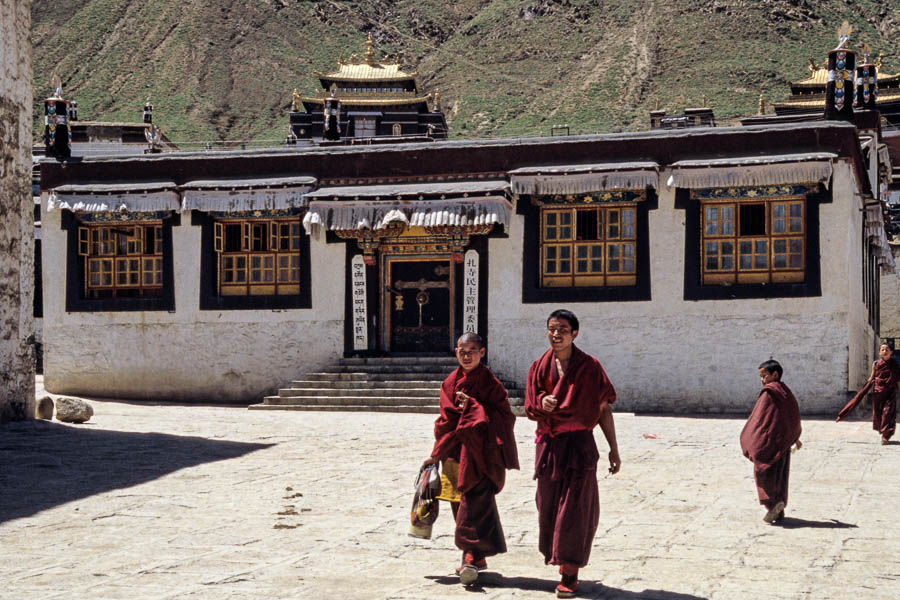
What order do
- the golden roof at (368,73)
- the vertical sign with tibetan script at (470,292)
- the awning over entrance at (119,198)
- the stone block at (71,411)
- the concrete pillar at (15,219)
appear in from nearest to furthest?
1. the concrete pillar at (15,219)
2. the stone block at (71,411)
3. the vertical sign with tibetan script at (470,292)
4. the awning over entrance at (119,198)
5. the golden roof at (368,73)

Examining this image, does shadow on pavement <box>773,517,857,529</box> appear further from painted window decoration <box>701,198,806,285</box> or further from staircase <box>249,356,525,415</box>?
painted window decoration <box>701,198,806,285</box>

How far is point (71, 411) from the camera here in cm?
1299

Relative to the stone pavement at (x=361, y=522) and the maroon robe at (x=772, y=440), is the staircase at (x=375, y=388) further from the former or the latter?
the maroon robe at (x=772, y=440)

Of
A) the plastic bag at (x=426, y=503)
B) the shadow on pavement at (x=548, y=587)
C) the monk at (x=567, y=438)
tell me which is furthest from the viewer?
the plastic bag at (x=426, y=503)

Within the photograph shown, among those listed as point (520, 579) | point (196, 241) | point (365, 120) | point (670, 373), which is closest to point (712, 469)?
point (520, 579)

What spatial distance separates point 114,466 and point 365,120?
38.6 m

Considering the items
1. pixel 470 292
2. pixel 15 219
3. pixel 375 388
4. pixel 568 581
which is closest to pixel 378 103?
pixel 470 292

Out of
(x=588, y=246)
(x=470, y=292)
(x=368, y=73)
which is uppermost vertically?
(x=368, y=73)

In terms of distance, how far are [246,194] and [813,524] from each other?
12419 mm

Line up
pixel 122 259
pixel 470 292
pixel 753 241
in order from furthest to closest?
pixel 122 259, pixel 470 292, pixel 753 241

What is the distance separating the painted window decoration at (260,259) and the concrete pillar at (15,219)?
5977 millimetres

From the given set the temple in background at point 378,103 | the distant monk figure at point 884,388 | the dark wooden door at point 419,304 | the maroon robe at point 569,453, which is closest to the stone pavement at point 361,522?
the maroon robe at point 569,453

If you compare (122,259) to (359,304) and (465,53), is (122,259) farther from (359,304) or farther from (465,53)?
(465,53)

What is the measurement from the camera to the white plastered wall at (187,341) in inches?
710
